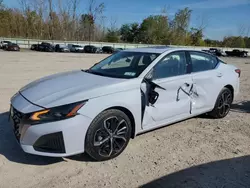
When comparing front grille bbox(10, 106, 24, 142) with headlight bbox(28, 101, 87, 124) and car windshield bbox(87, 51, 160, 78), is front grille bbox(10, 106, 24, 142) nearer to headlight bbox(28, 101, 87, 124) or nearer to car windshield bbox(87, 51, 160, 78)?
headlight bbox(28, 101, 87, 124)

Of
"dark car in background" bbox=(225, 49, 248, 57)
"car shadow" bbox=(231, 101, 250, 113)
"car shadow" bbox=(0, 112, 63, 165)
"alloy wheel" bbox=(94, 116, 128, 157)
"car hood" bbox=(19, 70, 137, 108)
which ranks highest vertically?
"dark car in background" bbox=(225, 49, 248, 57)

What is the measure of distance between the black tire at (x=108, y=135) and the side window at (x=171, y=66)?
0.97 meters

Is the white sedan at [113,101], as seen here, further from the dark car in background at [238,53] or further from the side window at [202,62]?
the dark car in background at [238,53]

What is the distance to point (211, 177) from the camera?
3.01 m

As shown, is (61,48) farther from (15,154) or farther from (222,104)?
(15,154)

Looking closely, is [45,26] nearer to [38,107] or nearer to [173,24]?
[173,24]

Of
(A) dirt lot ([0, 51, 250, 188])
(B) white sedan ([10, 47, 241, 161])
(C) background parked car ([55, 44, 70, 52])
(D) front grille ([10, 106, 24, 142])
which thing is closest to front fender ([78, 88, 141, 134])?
(B) white sedan ([10, 47, 241, 161])

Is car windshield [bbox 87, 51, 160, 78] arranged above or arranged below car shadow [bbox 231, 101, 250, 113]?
above

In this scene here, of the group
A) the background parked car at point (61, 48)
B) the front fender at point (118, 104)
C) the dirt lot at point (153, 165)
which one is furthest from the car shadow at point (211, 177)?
the background parked car at point (61, 48)

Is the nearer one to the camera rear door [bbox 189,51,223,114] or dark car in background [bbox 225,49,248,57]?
rear door [bbox 189,51,223,114]

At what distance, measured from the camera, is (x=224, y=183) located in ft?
9.46

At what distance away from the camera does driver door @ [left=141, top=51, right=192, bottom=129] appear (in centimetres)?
376

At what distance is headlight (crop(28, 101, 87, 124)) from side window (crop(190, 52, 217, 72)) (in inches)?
100

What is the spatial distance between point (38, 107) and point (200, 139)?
2.71 meters
